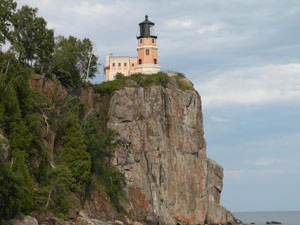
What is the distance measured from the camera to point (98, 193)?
84.6 m

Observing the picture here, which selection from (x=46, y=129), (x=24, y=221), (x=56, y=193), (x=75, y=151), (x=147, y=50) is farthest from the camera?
(x=147, y=50)

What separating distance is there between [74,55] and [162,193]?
2630 centimetres

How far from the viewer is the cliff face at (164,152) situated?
9512cm

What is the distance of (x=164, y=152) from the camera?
99938 millimetres

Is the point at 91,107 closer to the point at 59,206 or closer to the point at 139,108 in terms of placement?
the point at 139,108

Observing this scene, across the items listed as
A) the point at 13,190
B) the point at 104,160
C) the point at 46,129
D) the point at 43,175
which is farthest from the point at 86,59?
the point at 13,190

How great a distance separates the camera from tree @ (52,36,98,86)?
8973cm

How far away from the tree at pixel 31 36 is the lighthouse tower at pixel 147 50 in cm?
3384

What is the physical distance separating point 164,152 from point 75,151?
24173mm

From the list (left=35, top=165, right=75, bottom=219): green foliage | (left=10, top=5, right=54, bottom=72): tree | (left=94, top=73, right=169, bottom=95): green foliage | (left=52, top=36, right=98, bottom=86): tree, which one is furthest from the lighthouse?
(left=35, top=165, right=75, bottom=219): green foliage

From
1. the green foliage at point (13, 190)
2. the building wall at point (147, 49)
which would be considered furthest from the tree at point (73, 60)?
the green foliage at point (13, 190)

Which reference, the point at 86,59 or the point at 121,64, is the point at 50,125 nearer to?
the point at 86,59

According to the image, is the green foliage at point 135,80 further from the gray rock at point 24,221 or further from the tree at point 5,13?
the gray rock at point 24,221

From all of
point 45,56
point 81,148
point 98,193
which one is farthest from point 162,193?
point 45,56
